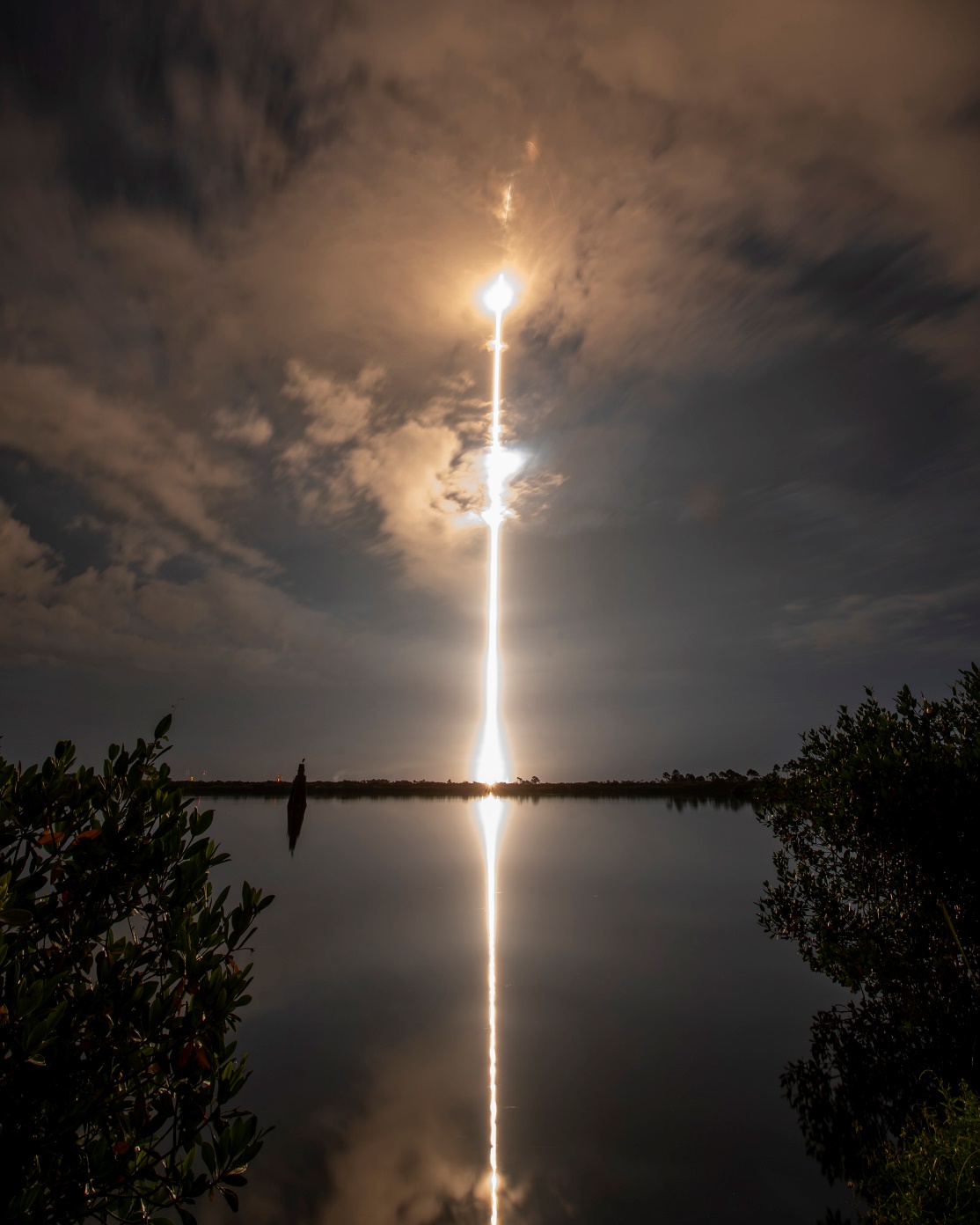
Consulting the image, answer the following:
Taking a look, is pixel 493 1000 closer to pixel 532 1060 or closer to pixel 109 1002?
pixel 532 1060

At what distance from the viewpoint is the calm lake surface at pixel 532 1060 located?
13.2m

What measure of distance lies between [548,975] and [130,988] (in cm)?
2874

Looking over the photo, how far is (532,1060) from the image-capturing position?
65.5 feet

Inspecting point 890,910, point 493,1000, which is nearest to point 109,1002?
point 890,910

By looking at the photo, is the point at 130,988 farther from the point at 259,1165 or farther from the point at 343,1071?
the point at 343,1071

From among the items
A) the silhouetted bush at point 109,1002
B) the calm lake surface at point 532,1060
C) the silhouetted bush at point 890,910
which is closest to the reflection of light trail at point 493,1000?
the calm lake surface at point 532,1060

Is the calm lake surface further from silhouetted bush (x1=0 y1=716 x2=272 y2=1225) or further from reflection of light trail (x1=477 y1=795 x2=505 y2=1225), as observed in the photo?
silhouetted bush (x1=0 y1=716 x2=272 y2=1225)

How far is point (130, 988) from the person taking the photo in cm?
494

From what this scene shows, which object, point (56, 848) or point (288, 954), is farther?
point (288, 954)

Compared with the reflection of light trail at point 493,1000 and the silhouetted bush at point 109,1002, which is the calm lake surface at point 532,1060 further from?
the silhouetted bush at point 109,1002

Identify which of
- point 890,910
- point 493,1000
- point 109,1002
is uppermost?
point 109,1002

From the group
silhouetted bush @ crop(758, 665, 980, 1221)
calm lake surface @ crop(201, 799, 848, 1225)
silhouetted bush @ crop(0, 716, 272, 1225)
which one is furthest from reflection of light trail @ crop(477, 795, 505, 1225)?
silhouetted bush @ crop(0, 716, 272, 1225)

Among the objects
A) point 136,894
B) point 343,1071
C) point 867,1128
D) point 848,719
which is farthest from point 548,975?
point 136,894

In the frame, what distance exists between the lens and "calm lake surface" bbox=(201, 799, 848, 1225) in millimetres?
13227
